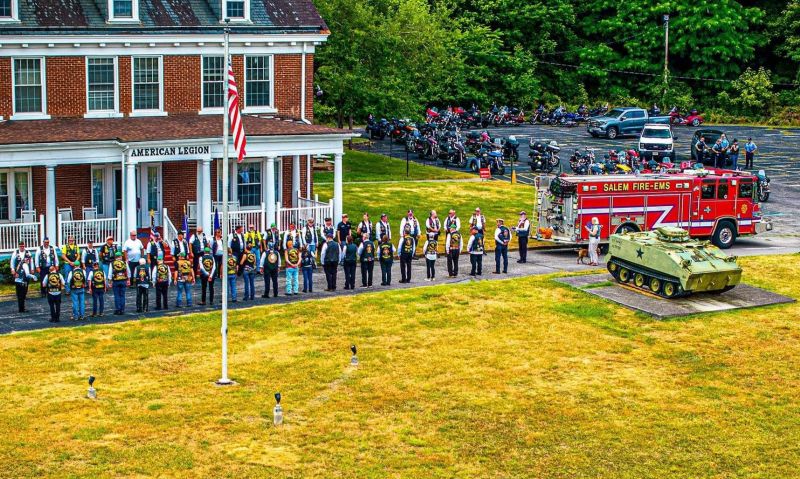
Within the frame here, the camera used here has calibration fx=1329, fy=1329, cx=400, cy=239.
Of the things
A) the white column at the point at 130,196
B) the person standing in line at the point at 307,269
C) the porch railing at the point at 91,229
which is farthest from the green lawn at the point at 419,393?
the porch railing at the point at 91,229

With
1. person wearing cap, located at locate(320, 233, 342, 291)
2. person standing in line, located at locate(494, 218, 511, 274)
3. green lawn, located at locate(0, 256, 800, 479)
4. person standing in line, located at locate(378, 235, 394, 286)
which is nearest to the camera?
green lawn, located at locate(0, 256, 800, 479)

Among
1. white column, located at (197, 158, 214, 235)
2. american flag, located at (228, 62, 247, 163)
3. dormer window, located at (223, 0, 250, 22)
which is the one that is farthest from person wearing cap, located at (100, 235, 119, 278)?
dormer window, located at (223, 0, 250, 22)

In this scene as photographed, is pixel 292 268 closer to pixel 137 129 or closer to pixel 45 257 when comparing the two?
pixel 45 257

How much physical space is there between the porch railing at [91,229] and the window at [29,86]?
158 inches

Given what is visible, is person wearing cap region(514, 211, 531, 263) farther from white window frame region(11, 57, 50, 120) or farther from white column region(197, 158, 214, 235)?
white window frame region(11, 57, 50, 120)

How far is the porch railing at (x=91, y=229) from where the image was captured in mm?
41438

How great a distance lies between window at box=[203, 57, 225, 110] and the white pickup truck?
2753cm

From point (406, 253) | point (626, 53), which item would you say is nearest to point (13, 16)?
point (406, 253)

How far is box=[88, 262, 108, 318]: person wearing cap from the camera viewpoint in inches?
1378

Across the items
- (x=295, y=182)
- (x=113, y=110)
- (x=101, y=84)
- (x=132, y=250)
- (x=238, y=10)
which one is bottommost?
(x=132, y=250)

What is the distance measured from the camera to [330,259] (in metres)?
38.9

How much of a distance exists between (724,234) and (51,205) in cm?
2305

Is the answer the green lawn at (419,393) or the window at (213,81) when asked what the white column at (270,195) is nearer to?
the window at (213,81)

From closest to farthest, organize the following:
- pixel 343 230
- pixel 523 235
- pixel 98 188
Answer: pixel 343 230
pixel 523 235
pixel 98 188
